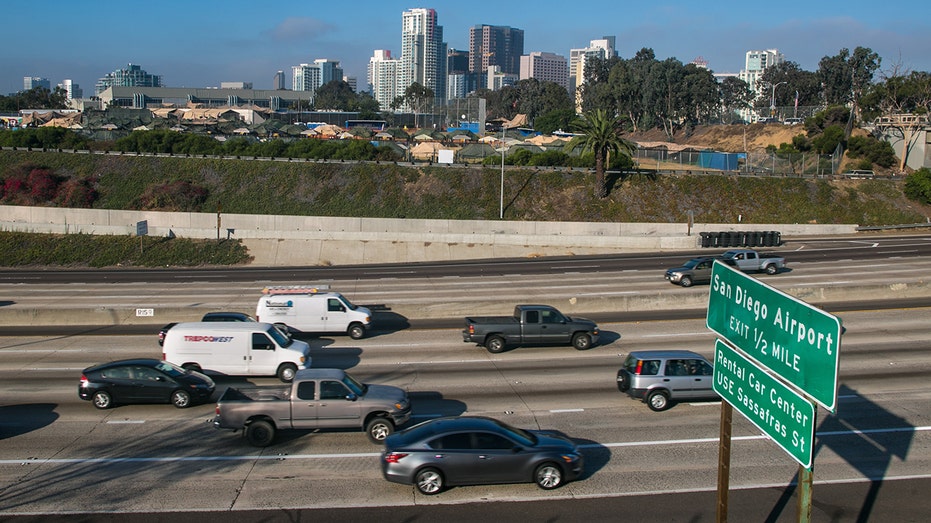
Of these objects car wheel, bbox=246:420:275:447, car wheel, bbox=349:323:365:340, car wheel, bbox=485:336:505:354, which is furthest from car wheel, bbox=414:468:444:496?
car wheel, bbox=349:323:365:340

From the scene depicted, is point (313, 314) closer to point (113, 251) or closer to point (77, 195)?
point (113, 251)

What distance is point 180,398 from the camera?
1848 cm

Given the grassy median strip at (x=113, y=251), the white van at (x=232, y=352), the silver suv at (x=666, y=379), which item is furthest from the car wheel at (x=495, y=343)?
the grassy median strip at (x=113, y=251)

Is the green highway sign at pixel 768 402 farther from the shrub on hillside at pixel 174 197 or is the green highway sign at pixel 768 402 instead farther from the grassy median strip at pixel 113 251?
the shrub on hillside at pixel 174 197

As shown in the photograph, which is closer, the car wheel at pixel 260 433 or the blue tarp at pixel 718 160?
the car wheel at pixel 260 433

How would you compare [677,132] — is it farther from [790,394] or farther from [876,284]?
[790,394]

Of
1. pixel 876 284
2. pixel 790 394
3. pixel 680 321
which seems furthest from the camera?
pixel 876 284

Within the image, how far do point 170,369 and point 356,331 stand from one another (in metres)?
8.23

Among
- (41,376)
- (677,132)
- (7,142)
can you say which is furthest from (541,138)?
(41,376)

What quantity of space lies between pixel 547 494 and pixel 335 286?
25.3 meters

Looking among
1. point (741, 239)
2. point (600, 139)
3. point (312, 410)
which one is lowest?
point (312, 410)

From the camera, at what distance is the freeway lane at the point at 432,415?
13.4 m

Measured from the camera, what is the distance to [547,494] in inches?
533

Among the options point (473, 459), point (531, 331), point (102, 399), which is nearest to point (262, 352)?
point (102, 399)
